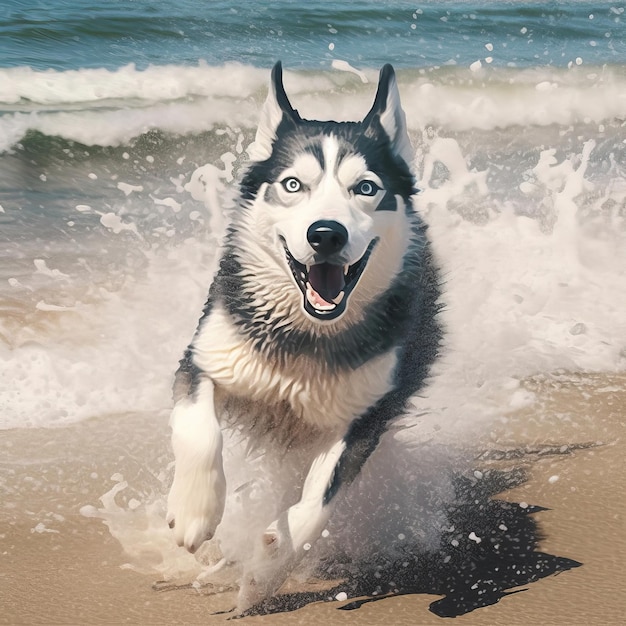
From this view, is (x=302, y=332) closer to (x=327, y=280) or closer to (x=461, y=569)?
(x=327, y=280)

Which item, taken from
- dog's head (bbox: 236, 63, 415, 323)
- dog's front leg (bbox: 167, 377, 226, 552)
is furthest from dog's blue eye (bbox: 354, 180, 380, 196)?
dog's front leg (bbox: 167, 377, 226, 552)

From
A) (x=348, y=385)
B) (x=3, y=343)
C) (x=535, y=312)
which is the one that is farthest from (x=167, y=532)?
(x=535, y=312)

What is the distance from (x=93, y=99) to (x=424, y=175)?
16.1 feet

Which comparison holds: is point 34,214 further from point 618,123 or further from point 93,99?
point 618,123

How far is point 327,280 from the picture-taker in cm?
327

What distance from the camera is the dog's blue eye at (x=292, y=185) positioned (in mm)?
3362

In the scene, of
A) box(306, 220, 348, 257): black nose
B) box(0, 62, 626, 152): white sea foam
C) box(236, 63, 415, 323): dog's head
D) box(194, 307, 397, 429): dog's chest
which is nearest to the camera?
box(306, 220, 348, 257): black nose

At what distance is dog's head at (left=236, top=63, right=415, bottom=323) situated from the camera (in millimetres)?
3188

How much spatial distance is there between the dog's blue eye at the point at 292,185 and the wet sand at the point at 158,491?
1468mm

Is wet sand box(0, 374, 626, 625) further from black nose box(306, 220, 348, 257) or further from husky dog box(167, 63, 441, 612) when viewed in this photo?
black nose box(306, 220, 348, 257)

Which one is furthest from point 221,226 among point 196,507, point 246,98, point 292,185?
point 246,98

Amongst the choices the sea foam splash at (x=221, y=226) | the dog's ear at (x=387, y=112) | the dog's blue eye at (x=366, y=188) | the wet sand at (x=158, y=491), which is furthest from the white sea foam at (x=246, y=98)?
the dog's blue eye at (x=366, y=188)

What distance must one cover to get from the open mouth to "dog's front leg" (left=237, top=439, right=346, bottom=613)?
70cm

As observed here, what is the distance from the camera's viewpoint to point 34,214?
794 cm
